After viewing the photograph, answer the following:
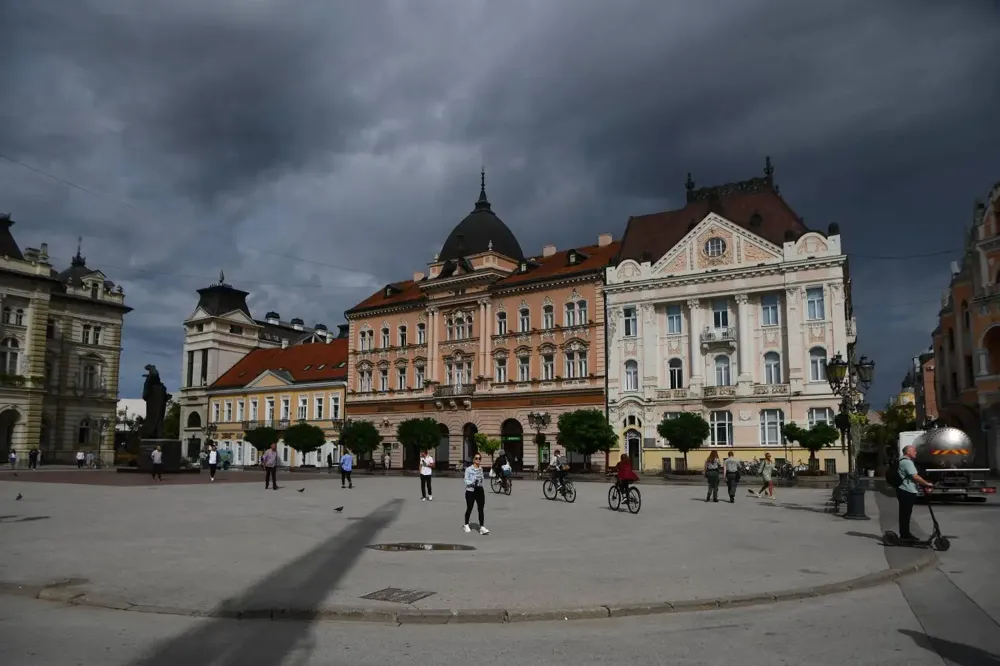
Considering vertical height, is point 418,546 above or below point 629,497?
below

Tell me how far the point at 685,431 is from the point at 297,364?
A: 43.0 metres

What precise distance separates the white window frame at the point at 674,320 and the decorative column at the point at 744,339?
3893 mm

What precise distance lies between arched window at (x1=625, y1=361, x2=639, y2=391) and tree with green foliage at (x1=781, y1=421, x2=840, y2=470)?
11.1 meters

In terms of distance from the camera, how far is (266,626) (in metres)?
8.30

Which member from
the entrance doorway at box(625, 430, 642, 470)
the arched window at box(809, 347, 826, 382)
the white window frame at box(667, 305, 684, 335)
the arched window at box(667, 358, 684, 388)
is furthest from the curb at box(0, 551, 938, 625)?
the white window frame at box(667, 305, 684, 335)

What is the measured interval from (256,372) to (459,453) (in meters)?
28.6

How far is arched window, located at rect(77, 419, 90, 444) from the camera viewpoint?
69875mm

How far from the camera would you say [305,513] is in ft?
67.3

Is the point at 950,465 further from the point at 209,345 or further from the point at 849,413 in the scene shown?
the point at 209,345

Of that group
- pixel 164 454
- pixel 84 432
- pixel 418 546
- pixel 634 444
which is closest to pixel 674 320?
pixel 634 444

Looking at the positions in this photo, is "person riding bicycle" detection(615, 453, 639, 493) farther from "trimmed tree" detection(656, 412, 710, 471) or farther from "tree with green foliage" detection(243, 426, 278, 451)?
"tree with green foliage" detection(243, 426, 278, 451)

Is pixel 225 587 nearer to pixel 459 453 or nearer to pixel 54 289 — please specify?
pixel 459 453

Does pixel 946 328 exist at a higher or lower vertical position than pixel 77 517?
higher

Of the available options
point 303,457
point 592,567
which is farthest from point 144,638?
point 303,457
